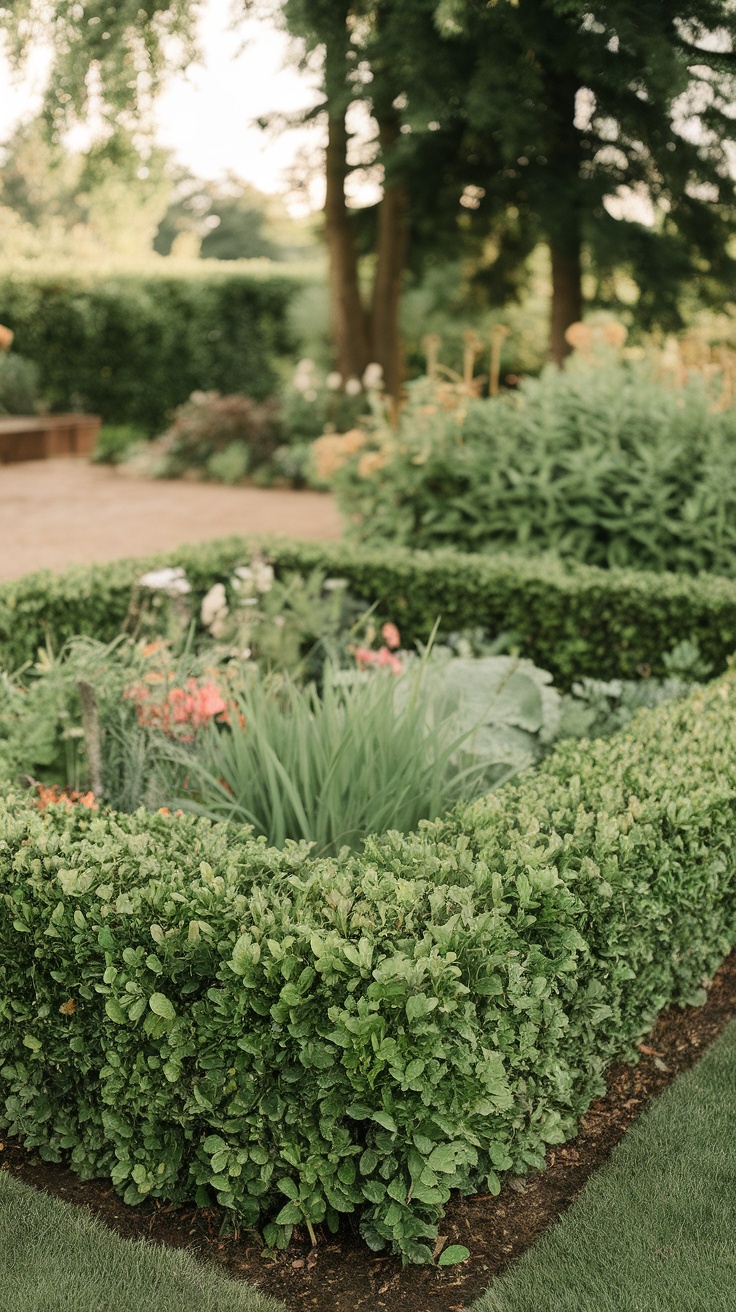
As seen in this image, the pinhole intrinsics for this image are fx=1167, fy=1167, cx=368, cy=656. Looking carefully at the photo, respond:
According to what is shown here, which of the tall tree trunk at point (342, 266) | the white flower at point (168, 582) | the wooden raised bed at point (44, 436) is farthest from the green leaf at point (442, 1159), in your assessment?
the wooden raised bed at point (44, 436)

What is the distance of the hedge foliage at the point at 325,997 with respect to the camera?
233 centimetres

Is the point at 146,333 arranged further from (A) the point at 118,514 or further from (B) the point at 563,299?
(B) the point at 563,299

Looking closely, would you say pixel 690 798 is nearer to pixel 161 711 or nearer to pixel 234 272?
pixel 161 711

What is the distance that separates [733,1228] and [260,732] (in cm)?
169

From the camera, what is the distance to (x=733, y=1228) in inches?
98.1

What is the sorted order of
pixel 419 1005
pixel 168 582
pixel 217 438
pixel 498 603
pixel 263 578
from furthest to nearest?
pixel 217 438 → pixel 498 603 → pixel 263 578 → pixel 168 582 → pixel 419 1005

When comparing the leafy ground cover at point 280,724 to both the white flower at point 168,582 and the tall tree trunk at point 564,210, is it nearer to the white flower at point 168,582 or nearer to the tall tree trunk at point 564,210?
the white flower at point 168,582

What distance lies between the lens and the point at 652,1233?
247cm

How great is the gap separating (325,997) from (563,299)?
32.5 feet

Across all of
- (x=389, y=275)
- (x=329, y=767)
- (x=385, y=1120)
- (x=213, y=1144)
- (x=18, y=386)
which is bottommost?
(x=213, y=1144)

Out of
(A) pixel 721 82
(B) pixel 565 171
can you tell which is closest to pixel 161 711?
(A) pixel 721 82

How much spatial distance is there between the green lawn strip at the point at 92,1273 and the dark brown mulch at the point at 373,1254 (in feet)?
0.24

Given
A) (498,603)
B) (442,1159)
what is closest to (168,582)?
(498,603)

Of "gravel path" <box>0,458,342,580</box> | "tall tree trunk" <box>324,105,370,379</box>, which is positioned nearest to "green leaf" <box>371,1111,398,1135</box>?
"gravel path" <box>0,458,342,580</box>
